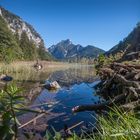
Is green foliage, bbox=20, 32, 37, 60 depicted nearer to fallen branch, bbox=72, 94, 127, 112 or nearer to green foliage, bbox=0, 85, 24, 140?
fallen branch, bbox=72, 94, 127, 112

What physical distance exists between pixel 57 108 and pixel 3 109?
11.9 metres

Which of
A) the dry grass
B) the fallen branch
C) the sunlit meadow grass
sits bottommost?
the dry grass

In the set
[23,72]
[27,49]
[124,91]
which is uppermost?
[124,91]

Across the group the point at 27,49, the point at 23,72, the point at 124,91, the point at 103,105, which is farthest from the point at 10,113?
the point at 27,49

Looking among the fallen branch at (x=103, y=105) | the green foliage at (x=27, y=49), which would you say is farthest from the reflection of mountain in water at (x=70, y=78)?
the green foliage at (x=27, y=49)

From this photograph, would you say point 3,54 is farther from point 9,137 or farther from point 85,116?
point 9,137

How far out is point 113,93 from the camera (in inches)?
680

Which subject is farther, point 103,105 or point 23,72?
point 23,72

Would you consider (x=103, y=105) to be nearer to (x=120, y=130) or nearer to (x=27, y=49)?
(x=120, y=130)

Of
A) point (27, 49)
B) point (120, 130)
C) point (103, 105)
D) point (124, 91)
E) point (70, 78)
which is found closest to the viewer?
point (120, 130)

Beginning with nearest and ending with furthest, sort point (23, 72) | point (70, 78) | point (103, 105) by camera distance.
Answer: point (103, 105)
point (70, 78)
point (23, 72)

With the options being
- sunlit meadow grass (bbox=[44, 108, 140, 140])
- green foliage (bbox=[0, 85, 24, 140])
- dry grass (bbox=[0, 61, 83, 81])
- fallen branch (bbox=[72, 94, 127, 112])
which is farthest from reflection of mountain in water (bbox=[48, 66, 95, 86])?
green foliage (bbox=[0, 85, 24, 140])

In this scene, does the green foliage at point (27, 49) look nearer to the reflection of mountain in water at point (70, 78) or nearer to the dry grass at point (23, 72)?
the dry grass at point (23, 72)

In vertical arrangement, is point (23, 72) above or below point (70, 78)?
below
